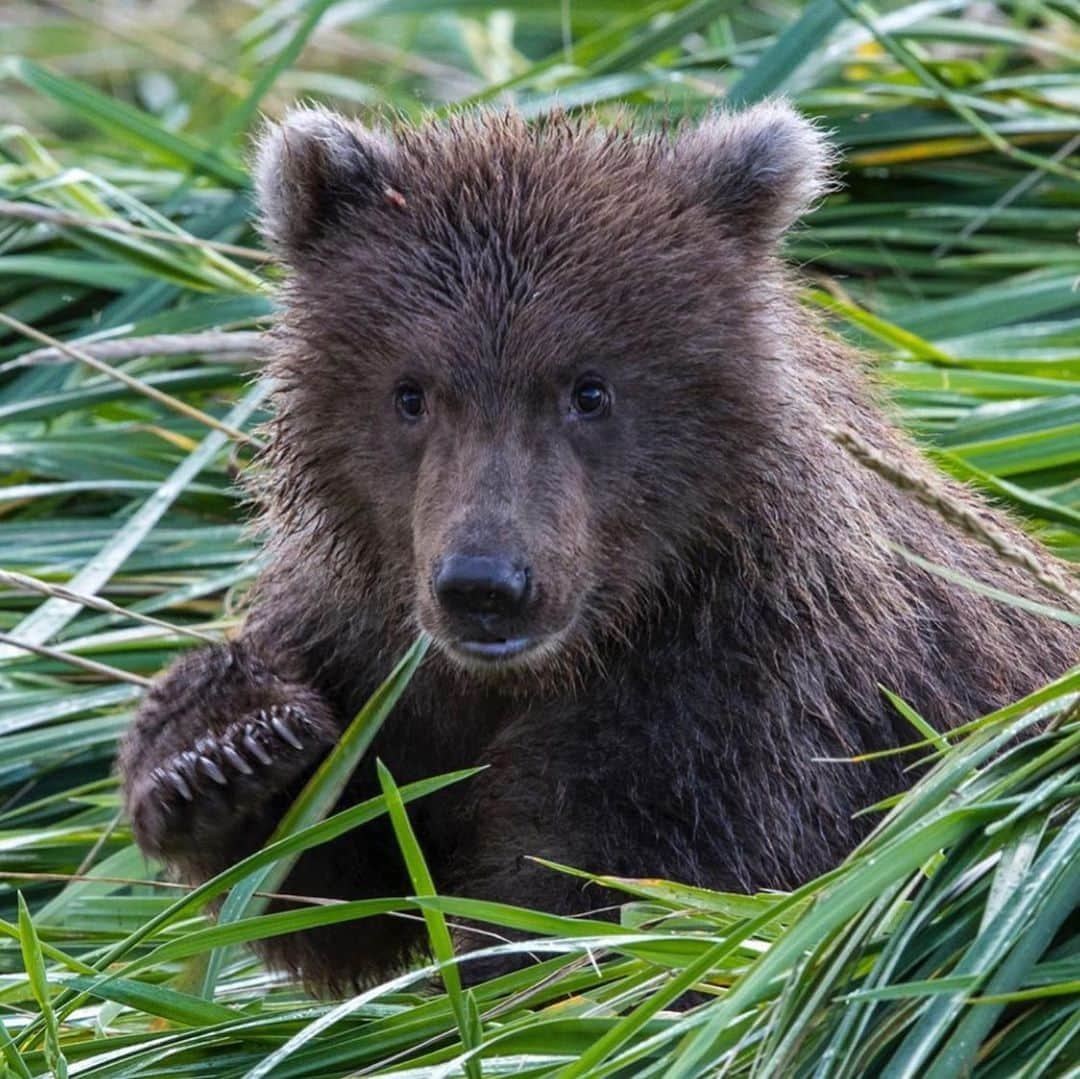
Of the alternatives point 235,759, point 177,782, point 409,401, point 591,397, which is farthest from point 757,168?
point 177,782

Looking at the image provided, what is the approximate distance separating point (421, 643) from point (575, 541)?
38cm

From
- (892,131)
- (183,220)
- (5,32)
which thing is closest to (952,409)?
(892,131)

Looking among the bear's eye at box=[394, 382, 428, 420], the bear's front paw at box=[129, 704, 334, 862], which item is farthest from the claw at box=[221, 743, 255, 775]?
the bear's eye at box=[394, 382, 428, 420]

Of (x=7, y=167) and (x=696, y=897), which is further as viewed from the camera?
(x=7, y=167)

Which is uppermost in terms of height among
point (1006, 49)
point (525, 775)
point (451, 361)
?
point (1006, 49)

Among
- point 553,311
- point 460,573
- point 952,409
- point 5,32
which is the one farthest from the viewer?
point 5,32

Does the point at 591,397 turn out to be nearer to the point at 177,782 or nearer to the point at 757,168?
the point at 757,168

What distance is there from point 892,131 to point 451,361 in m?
3.37

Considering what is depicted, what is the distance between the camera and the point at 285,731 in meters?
4.83

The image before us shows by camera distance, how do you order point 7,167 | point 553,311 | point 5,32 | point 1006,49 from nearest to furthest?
point 553,311 → point 7,167 → point 1006,49 → point 5,32

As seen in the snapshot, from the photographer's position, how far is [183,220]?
25.2ft

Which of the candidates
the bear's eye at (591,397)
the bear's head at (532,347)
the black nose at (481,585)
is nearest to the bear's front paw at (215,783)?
the bear's head at (532,347)

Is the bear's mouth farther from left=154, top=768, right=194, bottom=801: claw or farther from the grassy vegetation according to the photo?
left=154, top=768, right=194, bottom=801: claw

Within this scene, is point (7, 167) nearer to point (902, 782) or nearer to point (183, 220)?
point (183, 220)
